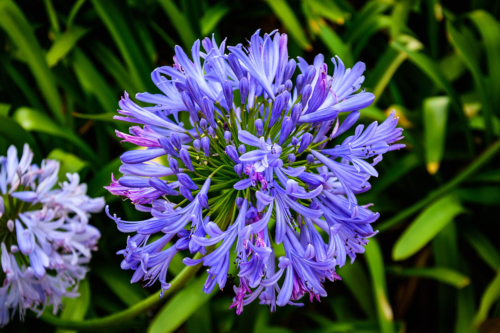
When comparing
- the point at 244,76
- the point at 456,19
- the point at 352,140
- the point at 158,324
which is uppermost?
the point at 244,76

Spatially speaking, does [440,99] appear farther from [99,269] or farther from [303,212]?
[99,269]

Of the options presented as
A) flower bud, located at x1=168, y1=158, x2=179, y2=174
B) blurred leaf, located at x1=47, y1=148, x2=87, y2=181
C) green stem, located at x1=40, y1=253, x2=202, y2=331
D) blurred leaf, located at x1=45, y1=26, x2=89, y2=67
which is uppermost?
blurred leaf, located at x1=45, y1=26, x2=89, y2=67

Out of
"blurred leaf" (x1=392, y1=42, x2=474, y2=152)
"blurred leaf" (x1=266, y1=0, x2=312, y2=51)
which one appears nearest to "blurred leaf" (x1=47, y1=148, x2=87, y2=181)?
"blurred leaf" (x1=266, y1=0, x2=312, y2=51)

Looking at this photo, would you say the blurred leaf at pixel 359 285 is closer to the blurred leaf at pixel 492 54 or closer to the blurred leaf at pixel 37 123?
the blurred leaf at pixel 492 54

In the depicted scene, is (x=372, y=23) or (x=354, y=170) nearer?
(x=354, y=170)

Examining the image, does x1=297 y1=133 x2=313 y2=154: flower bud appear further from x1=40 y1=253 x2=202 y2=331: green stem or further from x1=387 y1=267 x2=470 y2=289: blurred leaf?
x1=387 y1=267 x2=470 y2=289: blurred leaf

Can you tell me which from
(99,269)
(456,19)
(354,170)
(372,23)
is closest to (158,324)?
(99,269)
